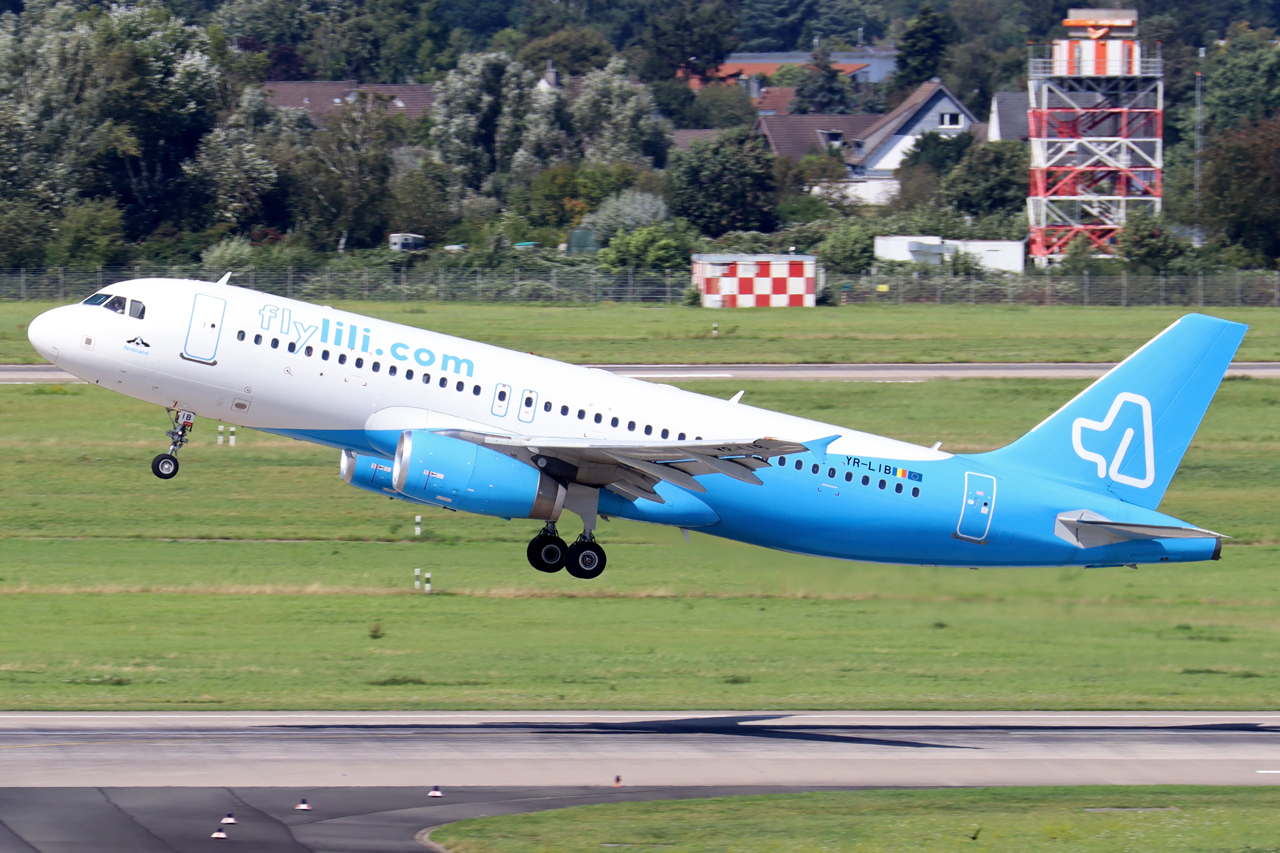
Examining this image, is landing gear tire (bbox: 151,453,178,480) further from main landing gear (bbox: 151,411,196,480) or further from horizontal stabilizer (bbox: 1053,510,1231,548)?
horizontal stabilizer (bbox: 1053,510,1231,548)

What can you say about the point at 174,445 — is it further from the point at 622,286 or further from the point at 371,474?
the point at 622,286

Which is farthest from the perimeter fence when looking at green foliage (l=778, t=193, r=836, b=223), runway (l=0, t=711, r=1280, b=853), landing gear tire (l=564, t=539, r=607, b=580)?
landing gear tire (l=564, t=539, r=607, b=580)

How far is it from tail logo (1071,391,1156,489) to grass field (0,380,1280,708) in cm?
401

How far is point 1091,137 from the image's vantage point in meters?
135

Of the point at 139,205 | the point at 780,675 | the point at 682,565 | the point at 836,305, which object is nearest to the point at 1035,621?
the point at 780,675

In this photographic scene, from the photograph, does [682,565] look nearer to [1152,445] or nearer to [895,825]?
[1152,445]

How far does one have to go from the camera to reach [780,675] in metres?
47.2

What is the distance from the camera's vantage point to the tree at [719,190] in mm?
140125

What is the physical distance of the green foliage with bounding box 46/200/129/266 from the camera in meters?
104

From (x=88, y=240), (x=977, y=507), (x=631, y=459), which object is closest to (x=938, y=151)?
(x=88, y=240)

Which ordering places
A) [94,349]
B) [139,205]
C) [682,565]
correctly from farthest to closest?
[139,205] → [682,565] → [94,349]

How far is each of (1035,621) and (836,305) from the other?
58169mm

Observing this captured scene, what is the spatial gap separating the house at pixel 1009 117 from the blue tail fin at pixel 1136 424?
5901 inches

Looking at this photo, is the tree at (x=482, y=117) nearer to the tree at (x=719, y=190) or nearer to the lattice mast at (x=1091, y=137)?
the tree at (x=719, y=190)
